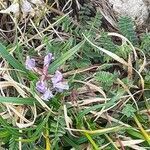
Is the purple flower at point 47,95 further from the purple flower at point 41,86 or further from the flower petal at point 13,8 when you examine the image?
the flower petal at point 13,8

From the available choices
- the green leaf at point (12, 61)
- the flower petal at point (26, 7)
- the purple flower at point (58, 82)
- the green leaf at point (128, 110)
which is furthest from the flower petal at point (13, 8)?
the green leaf at point (128, 110)

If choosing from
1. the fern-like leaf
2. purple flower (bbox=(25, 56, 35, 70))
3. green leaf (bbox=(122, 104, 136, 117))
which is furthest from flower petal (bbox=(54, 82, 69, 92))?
the fern-like leaf

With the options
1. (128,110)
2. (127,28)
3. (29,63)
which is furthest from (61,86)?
(127,28)

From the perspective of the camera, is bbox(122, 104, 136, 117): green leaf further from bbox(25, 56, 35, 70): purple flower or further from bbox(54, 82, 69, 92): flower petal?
bbox(25, 56, 35, 70): purple flower

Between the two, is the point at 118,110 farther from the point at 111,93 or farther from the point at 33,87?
the point at 33,87

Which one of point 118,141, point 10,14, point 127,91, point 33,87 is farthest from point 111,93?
point 10,14

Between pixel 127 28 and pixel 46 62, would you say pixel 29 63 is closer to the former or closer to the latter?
pixel 46 62

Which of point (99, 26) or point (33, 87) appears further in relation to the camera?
point (99, 26)
